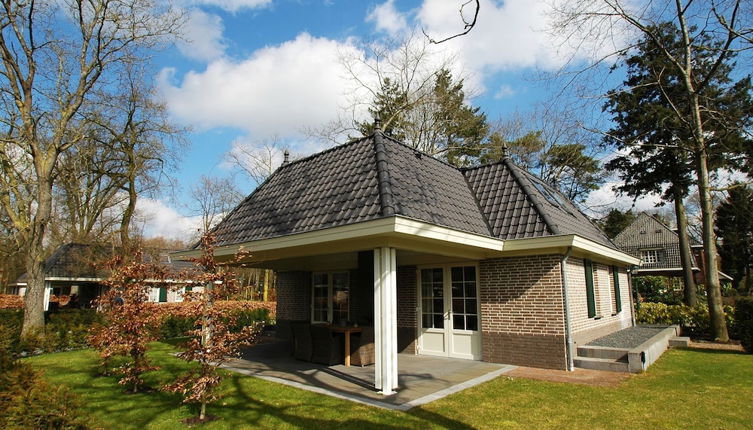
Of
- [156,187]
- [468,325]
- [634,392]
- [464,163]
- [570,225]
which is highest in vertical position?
[464,163]

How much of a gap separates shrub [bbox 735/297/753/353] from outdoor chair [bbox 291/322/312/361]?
11.5 meters

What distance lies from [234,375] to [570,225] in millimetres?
8704

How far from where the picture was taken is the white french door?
32.4 feet

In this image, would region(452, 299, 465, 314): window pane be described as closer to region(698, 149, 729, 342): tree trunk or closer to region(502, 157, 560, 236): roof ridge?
region(502, 157, 560, 236): roof ridge

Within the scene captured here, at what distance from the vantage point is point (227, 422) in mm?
5555

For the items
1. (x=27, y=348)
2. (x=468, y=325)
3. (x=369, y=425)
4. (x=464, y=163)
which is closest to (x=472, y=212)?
(x=468, y=325)

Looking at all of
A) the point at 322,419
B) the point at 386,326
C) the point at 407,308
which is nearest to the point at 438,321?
the point at 407,308

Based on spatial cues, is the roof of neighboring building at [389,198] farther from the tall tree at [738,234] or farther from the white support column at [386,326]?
the tall tree at [738,234]

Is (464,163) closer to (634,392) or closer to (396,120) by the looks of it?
(396,120)

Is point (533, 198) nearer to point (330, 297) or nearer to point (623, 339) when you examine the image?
point (623, 339)

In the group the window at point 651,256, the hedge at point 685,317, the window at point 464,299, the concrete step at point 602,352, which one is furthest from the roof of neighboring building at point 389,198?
the window at point 651,256

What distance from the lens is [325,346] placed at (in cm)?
940

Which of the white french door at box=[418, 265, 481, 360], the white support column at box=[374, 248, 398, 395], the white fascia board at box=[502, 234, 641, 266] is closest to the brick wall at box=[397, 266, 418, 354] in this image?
the white french door at box=[418, 265, 481, 360]

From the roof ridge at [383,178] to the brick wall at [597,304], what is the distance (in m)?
4.51
